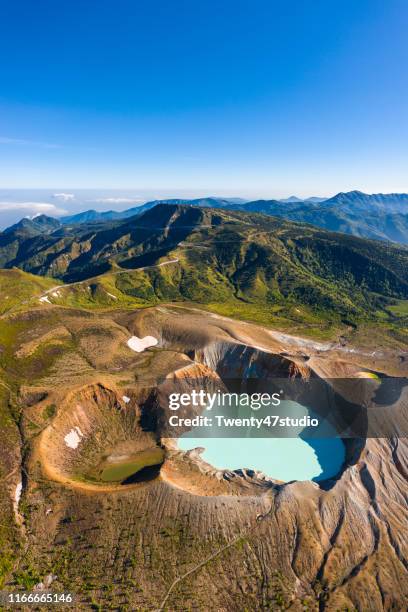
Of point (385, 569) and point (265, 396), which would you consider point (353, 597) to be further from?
point (265, 396)

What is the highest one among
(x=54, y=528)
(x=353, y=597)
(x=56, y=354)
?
(x=56, y=354)

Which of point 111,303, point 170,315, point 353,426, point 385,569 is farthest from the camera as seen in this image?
point 111,303

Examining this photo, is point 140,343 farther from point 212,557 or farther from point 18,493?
point 212,557

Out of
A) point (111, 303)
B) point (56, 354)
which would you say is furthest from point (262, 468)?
point (111, 303)

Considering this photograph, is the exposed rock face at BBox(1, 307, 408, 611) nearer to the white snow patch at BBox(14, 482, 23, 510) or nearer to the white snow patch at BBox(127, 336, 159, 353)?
the white snow patch at BBox(14, 482, 23, 510)

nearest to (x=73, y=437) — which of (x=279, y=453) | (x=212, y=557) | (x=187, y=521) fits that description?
(x=187, y=521)

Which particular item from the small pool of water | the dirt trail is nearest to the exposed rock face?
the dirt trail

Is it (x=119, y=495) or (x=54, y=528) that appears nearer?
(x=54, y=528)
